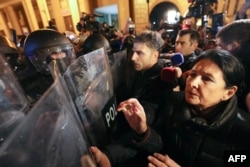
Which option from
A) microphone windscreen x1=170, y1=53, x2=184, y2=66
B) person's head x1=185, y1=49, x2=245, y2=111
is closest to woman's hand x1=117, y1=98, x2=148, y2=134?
person's head x1=185, y1=49, x2=245, y2=111

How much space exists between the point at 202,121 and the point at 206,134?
6 centimetres

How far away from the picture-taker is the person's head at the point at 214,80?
0.82 metres

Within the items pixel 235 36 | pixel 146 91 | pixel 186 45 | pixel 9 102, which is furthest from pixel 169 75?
pixel 186 45

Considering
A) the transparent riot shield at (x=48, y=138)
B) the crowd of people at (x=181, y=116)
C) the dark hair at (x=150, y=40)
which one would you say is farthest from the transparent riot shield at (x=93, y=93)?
the dark hair at (x=150, y=40)

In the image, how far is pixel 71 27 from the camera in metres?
10.4

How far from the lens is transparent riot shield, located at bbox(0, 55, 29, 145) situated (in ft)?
2.21

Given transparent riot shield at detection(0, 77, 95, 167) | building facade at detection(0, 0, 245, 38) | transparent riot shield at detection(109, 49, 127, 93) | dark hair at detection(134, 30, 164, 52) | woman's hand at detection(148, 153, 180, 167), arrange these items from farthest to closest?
building facade at detection(0, 0, 245, 38) < dark hair at detection(134, 30, 164, 52) < transparent riot shield at detection(109, 49, 127, 93) < woman's hand at detection(148, 153, 180, 167) < transparent riot shield at detection(0, 77, 95, 167)

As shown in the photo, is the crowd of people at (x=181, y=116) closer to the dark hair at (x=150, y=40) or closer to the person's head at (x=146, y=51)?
the person's head at (x=146, y=51)

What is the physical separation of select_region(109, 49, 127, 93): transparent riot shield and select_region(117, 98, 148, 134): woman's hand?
1.11 ft

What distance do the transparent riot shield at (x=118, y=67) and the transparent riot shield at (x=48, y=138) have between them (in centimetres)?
68

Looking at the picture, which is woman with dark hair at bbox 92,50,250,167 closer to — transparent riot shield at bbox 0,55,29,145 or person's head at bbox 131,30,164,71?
transparent riot shield at bbox 0,55,29,145

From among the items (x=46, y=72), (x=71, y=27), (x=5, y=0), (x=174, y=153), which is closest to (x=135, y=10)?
(x=71, y=27)

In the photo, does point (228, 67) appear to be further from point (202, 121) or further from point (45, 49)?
point (45, 49)

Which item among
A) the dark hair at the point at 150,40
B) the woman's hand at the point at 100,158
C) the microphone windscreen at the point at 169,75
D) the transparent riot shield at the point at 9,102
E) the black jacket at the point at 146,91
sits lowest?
the woman's hand at the point at 100,158
